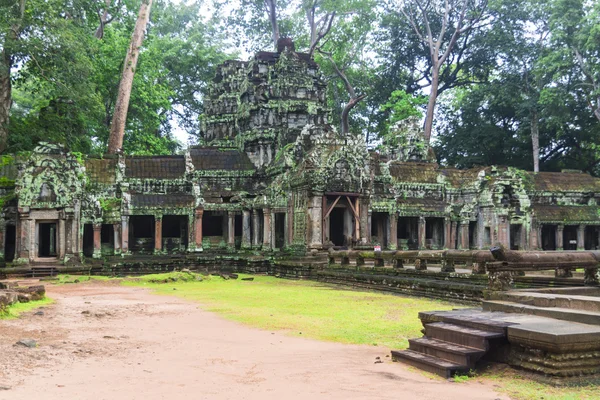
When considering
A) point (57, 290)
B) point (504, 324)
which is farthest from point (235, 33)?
point (504, 324)

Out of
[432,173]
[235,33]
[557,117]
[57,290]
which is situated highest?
[235,33]

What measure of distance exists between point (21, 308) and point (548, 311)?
10.4 metres

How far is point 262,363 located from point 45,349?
3.10 meters

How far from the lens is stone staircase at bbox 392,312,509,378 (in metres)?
6.57

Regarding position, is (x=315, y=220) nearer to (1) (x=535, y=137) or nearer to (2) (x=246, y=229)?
(2) (x=246, y=229)

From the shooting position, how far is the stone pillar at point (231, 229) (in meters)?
29.6

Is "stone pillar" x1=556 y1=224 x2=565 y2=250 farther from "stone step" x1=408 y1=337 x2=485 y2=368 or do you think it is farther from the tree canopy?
"stone step" x1=408 y1=337 x2=485 y2=368

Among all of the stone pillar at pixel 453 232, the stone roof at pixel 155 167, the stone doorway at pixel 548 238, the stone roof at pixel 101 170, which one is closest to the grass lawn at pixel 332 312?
the stone roof at pixel 101 170

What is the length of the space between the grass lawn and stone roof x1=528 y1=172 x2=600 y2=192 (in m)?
22.2

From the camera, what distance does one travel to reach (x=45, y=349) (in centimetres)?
801

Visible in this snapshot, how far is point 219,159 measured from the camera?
3250 centimetres

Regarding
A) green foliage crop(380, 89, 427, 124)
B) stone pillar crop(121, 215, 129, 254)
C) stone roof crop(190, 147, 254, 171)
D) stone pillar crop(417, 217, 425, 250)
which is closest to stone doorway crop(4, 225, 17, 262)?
stone pillar crop(121, 215, 129, 254)

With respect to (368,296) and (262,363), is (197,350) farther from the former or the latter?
(368,296)

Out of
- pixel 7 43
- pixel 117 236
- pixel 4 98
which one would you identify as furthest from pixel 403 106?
pixel 7 43
